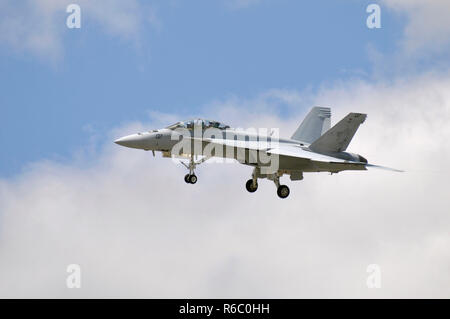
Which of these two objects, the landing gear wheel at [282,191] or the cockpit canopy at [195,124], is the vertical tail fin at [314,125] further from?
the cockpit canopy at [195,124]

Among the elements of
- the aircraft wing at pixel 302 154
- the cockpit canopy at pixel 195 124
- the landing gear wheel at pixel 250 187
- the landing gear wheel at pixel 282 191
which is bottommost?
the landing gear wheel at pixel 282 191

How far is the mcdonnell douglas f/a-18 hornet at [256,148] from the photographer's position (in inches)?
1661

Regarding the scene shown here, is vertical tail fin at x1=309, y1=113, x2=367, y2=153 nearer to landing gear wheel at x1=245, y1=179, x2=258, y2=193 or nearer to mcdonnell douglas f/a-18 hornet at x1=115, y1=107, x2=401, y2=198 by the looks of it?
mcdonnell douglas f/a-18 hornet at x1=115, y1=107, x2=401, y2=198

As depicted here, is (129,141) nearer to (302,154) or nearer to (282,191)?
(282,191)

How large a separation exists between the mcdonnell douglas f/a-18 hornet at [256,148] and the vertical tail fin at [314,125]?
2.77m

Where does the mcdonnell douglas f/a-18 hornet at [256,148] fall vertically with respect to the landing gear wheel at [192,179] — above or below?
above

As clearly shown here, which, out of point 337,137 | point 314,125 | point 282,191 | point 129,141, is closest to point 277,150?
point 282,191

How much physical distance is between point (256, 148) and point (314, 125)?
6.79 metres

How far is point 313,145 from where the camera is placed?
4372 cm

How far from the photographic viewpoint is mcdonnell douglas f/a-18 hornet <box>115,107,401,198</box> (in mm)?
42188

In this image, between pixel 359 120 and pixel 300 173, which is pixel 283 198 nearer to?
pixel 300 173

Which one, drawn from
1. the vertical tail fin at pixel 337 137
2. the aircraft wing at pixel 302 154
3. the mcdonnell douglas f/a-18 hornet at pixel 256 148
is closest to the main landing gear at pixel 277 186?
the mcdonnell douglas f/a-18 hornet at pixel 256 148

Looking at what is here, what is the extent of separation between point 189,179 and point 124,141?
3793 millimetres
